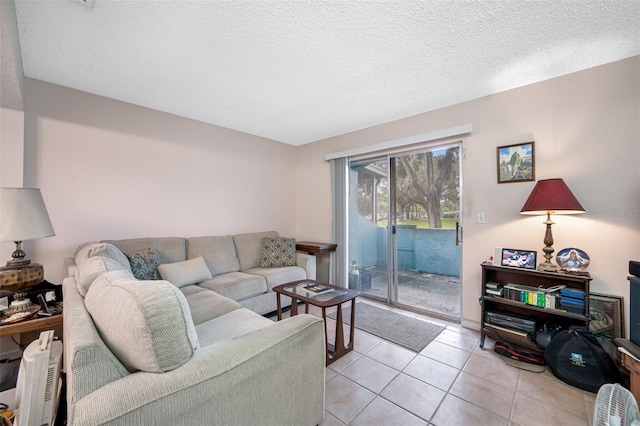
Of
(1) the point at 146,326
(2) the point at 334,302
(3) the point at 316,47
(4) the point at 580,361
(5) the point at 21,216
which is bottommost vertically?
(4) the point at 580,361

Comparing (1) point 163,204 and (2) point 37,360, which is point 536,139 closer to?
(2) point 37,360

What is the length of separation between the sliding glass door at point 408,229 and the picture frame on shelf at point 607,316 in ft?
3.47

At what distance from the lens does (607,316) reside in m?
1.95

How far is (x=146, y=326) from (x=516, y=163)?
3024 millimetres

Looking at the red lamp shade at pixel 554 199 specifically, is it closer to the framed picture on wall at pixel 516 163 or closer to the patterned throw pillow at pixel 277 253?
the framed picture on wall at pixel 516 163

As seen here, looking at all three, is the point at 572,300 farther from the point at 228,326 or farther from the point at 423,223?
the point at 228,326

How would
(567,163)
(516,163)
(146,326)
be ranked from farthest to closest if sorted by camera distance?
(516,163) < (567,163) < (146,326)

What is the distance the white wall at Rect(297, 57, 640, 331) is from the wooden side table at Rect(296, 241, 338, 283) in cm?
177

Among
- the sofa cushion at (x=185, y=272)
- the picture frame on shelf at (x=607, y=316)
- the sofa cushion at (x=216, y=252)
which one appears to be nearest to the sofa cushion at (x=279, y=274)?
the sofa cushion at (x=216, y=252)

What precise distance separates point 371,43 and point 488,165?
1.73 metres

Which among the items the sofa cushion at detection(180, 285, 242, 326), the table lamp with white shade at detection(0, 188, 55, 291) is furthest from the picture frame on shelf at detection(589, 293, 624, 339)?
the table lamp with white shade at detection(0, 188, 55, 291)

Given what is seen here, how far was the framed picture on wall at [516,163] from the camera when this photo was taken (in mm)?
2346

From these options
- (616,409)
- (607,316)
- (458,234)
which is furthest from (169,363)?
(607,316)

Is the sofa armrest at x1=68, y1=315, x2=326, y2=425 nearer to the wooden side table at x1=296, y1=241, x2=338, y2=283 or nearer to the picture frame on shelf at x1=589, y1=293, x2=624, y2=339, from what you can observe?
the picture frame on shelf at x1=589, y1=293, x2=624, y2=339
